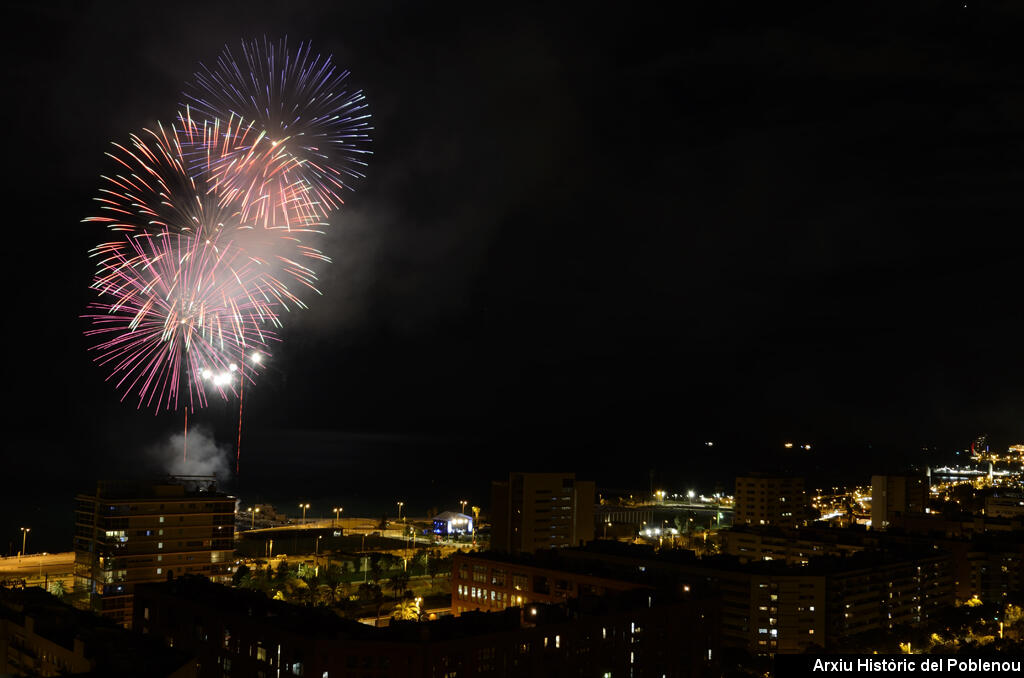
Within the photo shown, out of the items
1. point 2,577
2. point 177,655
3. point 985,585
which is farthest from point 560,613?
point 985,585

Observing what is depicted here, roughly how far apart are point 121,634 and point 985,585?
25506 millimetres

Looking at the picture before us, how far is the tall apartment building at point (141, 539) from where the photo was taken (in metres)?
18.6

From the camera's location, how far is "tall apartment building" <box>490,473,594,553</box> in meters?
28.1

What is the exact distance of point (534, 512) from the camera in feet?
92.6

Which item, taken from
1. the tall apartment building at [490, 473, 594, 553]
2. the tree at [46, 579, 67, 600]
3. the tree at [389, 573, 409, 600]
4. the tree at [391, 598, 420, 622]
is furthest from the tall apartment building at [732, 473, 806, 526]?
the tree at [46, 579, 67, 600]

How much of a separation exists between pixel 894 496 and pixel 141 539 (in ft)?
119

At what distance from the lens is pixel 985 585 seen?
2592cm

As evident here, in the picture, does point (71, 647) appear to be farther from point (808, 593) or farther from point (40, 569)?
point (40, 569)

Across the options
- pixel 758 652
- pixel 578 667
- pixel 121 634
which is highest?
pixel 121 634

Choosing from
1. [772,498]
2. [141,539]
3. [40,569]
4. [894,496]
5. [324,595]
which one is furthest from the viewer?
[894,496]

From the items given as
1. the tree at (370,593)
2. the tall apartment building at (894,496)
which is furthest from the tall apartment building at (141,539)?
the tall apartment building at (894,496)

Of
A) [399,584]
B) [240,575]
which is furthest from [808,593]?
[240,575]

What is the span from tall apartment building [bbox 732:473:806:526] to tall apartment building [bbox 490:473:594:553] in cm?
1214

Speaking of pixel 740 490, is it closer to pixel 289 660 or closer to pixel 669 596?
pixel 669 596
